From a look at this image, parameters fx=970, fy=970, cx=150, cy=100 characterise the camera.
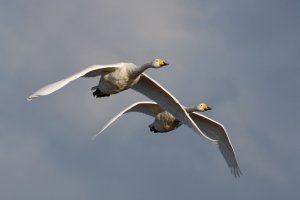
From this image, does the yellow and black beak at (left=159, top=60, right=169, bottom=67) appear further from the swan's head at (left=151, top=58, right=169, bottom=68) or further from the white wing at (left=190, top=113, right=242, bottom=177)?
the white wing at (left=190, top=113, right=242, bottom=177)

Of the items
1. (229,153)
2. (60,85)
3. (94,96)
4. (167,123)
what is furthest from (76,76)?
(229,153)

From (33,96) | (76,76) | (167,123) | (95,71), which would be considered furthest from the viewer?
(167,123)

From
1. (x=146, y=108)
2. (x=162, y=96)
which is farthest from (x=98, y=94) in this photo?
(x=146, y=108)

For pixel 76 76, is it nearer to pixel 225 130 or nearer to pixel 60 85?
pixel 60 85

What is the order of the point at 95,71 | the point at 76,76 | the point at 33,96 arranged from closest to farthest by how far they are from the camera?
the point at 33,96 < the point at 76,76 < the point at 95,71

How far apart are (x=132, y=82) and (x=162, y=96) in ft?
8.99

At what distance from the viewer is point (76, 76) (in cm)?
4000

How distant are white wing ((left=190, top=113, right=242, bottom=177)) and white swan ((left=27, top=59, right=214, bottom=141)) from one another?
5.47 m

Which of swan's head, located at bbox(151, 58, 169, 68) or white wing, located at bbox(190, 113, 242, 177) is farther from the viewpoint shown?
white wing, located at bbox(190, 113, 242, 177)

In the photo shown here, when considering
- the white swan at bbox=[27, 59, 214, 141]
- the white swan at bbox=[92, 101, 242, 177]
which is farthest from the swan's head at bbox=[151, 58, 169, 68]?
the white swan at bbox=[92, 101, 242, 177]

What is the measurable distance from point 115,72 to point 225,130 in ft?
34.9

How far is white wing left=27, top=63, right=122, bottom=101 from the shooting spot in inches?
1432

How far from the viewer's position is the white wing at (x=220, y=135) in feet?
170

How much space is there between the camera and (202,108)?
2021 inches
